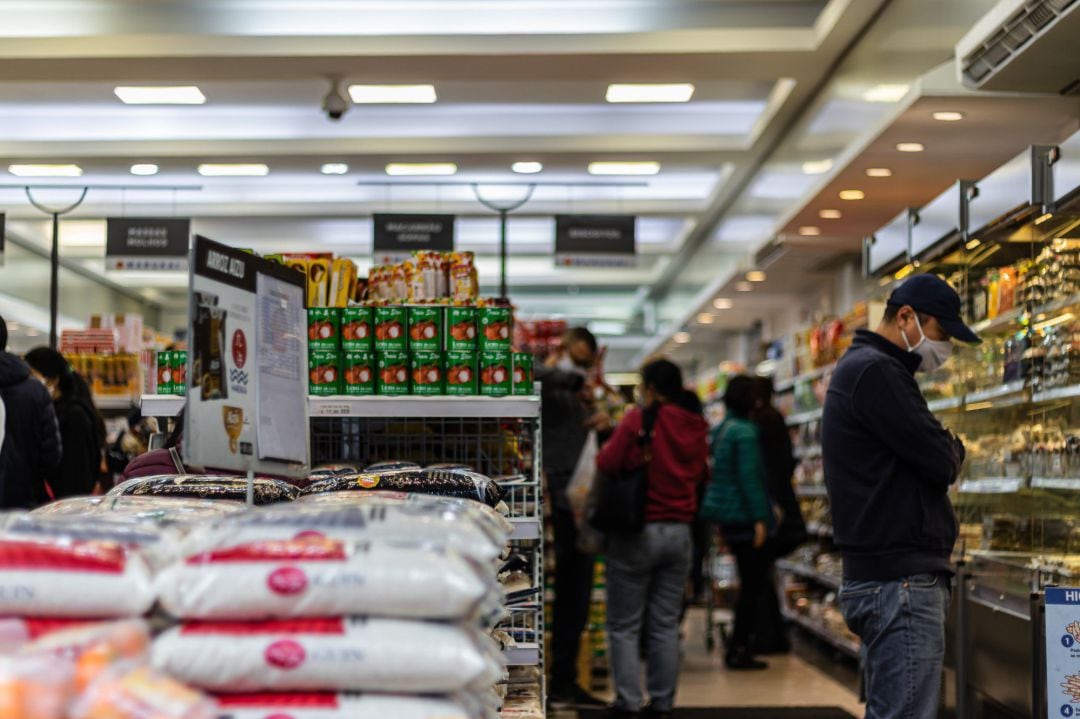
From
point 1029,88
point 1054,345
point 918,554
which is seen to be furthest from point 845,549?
point 1029,88

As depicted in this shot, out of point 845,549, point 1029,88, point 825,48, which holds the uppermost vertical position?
point 825,48

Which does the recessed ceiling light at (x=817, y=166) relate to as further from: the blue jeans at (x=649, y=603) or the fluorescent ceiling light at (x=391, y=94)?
the blue jeans at (x=649, y=603)

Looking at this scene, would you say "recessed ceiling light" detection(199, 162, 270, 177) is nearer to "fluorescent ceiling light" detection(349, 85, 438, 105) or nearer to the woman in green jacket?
"fluorescent ceiling light" detection(349, 85, 438, 105)

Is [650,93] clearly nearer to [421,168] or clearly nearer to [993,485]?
[421,168]

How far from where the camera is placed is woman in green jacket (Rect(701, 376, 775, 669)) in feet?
24.5

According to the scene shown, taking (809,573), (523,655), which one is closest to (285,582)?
(523,655)

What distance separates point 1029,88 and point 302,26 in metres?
4.43

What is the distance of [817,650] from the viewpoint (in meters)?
8.79

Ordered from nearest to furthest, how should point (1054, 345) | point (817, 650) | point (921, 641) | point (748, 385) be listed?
point (921, 641)
point (1054, 345)
point (748, 385)
point (817, 650)

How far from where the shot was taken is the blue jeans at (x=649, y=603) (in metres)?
5.83

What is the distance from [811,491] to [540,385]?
6.16 meters

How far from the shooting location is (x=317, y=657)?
166 cm

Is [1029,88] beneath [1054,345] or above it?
above

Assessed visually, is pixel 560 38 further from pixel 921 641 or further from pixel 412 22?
pixel 921 641
